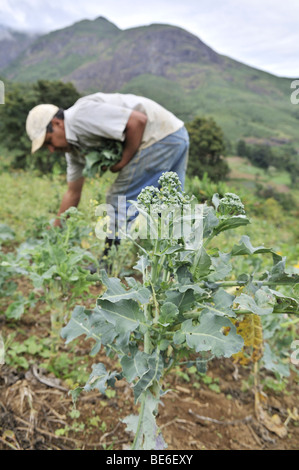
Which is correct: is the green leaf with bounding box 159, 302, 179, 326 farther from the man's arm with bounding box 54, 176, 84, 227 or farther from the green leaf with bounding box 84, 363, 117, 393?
the man's arm with bounding box 54, 176, 84, 227

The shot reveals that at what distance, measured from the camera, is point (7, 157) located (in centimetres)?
1230

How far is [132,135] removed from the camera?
2738 millimetres

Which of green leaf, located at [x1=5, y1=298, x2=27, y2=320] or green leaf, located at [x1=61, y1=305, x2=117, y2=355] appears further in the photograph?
green leaf, located at [x1=5, y1=298, x2=27, y2=320]

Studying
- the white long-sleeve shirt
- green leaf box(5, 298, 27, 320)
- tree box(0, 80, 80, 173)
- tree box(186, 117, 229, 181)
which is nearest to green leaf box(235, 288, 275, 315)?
green leaf box(5, 298, 27, 320)

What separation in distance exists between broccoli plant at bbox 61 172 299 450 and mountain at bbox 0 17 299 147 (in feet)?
63.8

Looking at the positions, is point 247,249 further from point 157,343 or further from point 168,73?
point 168,73

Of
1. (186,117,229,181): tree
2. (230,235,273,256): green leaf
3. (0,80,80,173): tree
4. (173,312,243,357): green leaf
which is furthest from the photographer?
(0,80,80,173): tree

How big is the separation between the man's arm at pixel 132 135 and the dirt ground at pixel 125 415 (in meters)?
1.72

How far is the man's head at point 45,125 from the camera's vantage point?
8.82ft

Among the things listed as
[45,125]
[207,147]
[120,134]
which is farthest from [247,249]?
[207,147]

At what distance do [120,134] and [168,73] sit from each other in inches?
1938

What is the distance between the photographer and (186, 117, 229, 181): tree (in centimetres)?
1202

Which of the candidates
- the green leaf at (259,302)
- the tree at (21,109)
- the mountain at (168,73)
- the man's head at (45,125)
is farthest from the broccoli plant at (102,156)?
the mountain at (168,73)

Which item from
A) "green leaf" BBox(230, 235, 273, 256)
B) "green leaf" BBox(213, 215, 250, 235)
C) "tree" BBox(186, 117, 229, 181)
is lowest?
"tree" BBox(186, 117, 229, 181)
